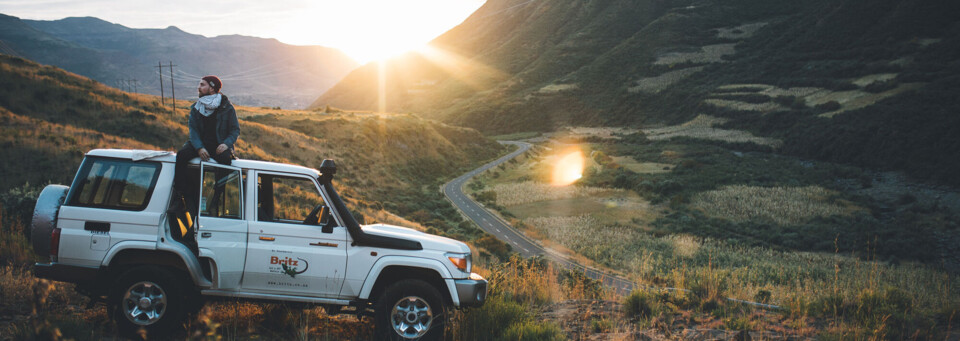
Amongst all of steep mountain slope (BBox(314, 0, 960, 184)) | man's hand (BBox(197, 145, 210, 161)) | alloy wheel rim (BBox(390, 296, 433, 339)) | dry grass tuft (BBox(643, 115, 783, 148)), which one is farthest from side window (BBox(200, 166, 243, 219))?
dry grass tuft (BBox(643, 115, 783, 148))

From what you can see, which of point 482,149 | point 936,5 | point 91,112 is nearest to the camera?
point 91,112

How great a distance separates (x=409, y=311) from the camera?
5.89 meters

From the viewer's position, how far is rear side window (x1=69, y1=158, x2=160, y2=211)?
5609mm

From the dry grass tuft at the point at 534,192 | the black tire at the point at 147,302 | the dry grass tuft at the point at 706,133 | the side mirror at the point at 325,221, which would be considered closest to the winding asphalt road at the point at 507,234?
the dry grass tuft at the point at 534,192

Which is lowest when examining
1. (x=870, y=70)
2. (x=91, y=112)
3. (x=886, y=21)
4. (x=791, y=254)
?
(x=791, y=254)

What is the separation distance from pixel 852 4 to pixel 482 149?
491 feet

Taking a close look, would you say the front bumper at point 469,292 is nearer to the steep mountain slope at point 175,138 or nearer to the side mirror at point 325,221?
the side mirror at point 325,221

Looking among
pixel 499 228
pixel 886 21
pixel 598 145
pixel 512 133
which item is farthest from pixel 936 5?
pixel 499 228

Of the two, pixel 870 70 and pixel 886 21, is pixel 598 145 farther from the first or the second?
pixel 886 21

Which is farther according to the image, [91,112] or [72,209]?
[91,112]

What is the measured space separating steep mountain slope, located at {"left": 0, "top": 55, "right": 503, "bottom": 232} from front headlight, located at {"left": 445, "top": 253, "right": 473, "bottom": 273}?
2269 centimetres

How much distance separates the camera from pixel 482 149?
106m

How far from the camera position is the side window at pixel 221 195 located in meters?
5.87

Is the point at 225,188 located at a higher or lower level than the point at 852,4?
lower
